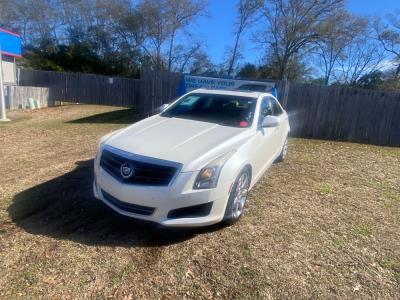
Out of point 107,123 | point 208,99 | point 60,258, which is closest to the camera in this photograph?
point 60,258

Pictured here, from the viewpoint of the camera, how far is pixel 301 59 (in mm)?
32531

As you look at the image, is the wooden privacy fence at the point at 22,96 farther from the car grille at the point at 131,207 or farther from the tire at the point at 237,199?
the tire at the point at 237,199

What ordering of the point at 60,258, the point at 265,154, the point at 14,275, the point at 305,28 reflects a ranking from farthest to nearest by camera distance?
the point at 305,28
the point at 265,154
the point at 60,258
the point at 14,275

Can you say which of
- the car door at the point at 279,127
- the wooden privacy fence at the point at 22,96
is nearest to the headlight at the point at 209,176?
the car door at the point at 279,127

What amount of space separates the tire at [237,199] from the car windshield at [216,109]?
881mm

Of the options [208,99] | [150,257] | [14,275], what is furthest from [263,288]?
[208,99]

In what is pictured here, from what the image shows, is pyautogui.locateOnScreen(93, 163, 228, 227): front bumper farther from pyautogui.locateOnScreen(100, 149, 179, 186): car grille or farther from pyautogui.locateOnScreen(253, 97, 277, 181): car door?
pyautogui.locateOnScreen(253, 97, 277, 181): car door

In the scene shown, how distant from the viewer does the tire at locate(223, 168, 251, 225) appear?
3.34 m

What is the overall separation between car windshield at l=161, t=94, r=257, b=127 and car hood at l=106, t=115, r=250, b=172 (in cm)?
26

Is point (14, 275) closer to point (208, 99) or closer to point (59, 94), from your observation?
point (208, 99)

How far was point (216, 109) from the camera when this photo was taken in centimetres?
470

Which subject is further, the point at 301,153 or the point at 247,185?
the point at 301,153

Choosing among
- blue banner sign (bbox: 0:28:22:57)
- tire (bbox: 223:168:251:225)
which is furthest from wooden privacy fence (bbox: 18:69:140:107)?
tire (bbox: 223:168:251:225)

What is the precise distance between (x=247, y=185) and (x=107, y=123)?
8670mm
